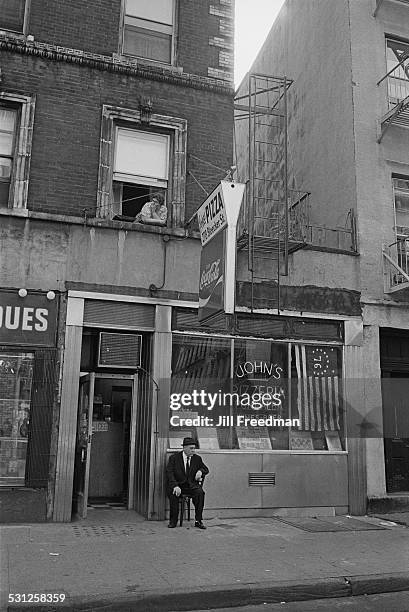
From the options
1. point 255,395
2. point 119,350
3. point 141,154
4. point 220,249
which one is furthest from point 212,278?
point 141,154

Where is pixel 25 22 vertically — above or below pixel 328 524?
above

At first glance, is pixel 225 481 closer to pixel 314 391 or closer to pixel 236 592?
pixel 314 391

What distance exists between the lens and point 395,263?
40.5ft

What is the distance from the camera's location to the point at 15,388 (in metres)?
10.1

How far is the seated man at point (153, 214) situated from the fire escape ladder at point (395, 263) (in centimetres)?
470

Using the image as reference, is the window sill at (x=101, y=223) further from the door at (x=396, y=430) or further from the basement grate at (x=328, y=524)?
the basement grate at (x=328, y=524)

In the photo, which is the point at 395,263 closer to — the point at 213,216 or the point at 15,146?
the point at 213,216

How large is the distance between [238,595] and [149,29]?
10587mm

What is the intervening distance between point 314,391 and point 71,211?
576cm

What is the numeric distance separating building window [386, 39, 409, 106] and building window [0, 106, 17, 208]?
8082 mm

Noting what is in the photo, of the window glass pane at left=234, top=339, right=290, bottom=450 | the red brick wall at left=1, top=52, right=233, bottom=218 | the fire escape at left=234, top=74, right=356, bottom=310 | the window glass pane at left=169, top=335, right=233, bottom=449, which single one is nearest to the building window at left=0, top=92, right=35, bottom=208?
the red brick wall at left=1, top=52, right=233, bottom=218

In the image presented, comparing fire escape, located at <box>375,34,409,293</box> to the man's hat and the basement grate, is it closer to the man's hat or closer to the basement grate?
the basement grate

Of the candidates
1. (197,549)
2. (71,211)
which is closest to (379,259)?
(71,211)

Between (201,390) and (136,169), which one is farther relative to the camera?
(136,169)
